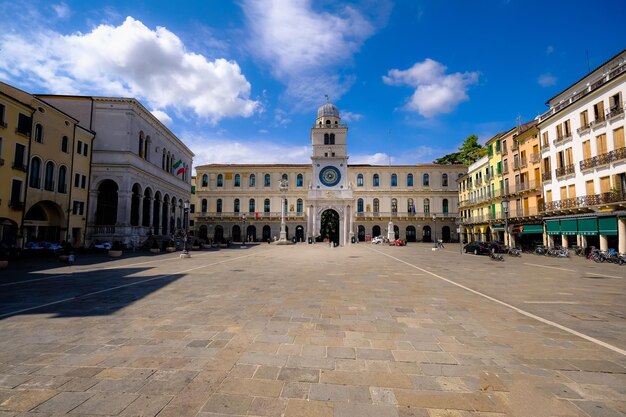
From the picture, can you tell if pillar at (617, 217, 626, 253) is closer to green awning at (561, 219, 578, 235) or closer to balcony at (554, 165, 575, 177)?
green awning at (561, 219, 578, 235)

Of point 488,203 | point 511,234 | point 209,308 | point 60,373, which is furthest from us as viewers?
point 488,203

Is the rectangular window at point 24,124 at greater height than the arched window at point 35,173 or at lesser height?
greater

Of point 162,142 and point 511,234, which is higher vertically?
point 162,142

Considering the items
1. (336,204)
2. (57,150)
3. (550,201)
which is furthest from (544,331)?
(336,204)

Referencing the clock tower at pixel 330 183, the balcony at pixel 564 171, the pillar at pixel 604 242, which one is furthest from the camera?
the clock tower at pixel 330 183

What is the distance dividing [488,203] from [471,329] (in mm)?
42052

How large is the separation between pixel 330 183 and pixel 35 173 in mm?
44056

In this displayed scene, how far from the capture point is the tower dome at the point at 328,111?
63.3m

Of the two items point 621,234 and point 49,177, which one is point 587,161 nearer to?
point 621,234

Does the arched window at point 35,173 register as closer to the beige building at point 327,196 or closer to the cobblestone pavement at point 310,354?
the cobblestone pavement at point 310,354

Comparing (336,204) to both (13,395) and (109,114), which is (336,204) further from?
(13,395)

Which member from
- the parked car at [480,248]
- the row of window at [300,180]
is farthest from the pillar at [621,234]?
the row of window at [300,180]

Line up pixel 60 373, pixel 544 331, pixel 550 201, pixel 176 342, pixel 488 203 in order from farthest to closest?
pixel 488 203, pixel 550 201, pixel 544 331, pixel 176 342, pixel 60 373

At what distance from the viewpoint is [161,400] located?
3.29 meters
